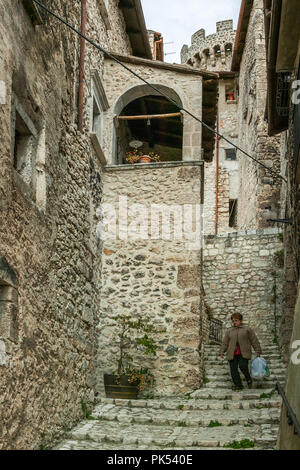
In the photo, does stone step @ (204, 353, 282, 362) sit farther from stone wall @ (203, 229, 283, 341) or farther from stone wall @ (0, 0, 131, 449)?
stone wall @ (0, 0, 131, 449)

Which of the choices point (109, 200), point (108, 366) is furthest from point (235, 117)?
point (108, 366)

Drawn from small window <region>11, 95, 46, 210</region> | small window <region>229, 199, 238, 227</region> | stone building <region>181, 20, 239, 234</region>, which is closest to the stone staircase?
small window <region>11, 95, 46, 210</region>

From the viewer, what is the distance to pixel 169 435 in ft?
20.6

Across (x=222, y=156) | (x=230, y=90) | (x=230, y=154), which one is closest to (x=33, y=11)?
(x=222, y=156)

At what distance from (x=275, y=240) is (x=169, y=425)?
716cm

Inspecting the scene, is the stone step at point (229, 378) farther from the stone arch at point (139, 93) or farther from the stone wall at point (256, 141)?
the stone wall at point (256, 141)

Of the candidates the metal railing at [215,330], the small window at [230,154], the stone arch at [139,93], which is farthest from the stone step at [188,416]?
the small window at [230,154]

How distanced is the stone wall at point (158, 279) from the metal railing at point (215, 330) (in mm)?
3390

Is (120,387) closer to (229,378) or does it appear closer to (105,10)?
(229,378)

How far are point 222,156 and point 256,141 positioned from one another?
518cm

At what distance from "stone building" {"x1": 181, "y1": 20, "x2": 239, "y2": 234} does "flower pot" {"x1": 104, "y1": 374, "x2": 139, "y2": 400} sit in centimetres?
1355

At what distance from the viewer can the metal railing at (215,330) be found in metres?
12.1

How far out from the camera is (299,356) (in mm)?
3543
